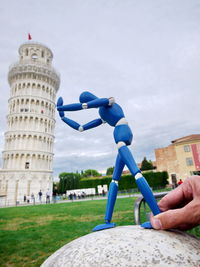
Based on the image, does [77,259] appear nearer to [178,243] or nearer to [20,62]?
[178,243]

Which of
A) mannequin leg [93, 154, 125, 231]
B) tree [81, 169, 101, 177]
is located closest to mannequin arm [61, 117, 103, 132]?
mannequin leg [93, 154, 125, 231]

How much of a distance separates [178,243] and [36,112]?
184 feet

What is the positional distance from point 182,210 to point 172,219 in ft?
0.57

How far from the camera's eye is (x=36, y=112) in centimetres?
5359

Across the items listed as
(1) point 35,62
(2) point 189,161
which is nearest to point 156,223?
→ (2) point 189,161

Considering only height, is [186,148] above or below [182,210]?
above

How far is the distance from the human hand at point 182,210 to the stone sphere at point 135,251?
0.44 feet

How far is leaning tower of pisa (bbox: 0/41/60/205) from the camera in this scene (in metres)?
47.3

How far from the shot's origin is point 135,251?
166cm

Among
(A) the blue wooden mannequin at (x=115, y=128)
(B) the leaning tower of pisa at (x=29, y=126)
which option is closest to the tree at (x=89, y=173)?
(B) the leaning tower of pisa at (x=29, y=126)

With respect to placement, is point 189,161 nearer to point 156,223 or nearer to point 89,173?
point 156,223

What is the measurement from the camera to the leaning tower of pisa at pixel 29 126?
47281mm

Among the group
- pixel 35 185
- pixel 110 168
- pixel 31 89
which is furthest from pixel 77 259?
pixel 110 168

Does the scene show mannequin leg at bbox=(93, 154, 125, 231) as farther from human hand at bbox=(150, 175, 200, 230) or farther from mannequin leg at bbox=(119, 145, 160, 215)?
human hand at bbox=(150, 175, 200, 230)
